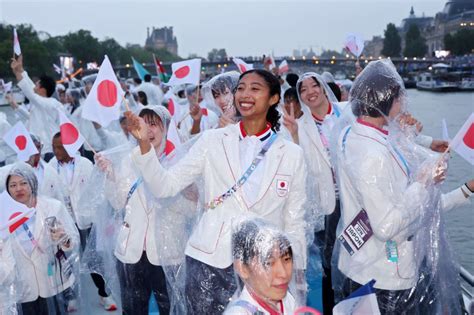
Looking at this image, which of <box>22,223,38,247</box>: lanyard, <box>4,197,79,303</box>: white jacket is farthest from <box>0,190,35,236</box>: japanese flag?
<box>22,223,38,247</box>: lanyard

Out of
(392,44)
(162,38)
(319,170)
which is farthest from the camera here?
(162,38)

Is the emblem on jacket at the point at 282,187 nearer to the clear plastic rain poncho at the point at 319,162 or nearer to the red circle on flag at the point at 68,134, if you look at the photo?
the clear plastic rain poncho at the point at 319,162

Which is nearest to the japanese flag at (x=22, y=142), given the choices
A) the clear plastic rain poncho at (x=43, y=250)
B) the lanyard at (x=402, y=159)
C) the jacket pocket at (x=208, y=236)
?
the clear plastic rain poncho at (x=43, y=250)

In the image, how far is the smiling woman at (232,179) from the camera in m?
3.01

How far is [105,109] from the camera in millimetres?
3945

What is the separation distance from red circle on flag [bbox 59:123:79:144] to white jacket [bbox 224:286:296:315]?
2537 millimetres

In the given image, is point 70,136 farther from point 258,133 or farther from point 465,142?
point 465,142

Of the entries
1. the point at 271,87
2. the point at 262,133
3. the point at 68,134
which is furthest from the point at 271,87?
the point at 68,134

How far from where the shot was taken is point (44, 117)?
310 inches

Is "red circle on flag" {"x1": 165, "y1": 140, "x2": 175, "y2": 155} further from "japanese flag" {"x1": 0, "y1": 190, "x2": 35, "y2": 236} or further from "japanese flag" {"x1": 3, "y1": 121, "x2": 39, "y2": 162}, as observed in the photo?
"japanese flag" {"x1": 3, "y1": 121, "x2": 39, "y2": 162}

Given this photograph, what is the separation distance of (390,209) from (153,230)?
1373 millimetres

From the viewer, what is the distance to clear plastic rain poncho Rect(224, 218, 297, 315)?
7.70 ft

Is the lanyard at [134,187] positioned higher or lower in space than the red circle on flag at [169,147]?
lower

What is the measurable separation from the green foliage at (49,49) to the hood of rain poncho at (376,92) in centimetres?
4774
